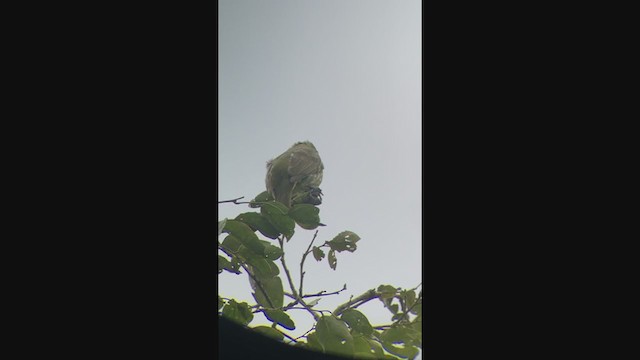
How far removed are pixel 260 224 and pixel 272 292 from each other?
0.34 feet

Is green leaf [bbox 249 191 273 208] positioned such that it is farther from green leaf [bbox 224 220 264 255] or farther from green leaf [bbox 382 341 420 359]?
green leaf [bbox 382 341 420 359]

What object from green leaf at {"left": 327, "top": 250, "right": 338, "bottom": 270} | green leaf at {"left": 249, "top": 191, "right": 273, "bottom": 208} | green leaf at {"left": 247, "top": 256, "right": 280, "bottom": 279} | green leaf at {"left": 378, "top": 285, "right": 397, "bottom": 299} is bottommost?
green leaf at {"left": 378, "top": 285, "right": 397, "bottom": 299}

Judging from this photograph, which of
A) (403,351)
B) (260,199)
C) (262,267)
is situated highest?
(260,199)

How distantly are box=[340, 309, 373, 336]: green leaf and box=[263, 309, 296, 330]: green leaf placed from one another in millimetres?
74

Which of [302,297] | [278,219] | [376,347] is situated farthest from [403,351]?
[278,219]

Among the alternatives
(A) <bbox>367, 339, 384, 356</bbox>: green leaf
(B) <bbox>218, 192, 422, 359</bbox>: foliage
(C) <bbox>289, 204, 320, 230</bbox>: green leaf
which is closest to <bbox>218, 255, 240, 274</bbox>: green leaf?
(B) <bbox>218, 192, 422, 359</bbox>: foliage

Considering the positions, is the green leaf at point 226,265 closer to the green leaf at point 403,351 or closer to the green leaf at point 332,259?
the green leaf at point 332,259

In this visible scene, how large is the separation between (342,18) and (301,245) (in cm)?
35

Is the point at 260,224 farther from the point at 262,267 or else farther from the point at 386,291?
the point at 386,291

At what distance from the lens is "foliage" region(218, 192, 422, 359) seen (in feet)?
2.24

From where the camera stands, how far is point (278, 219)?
747 millimetres

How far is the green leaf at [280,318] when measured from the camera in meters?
0.70
